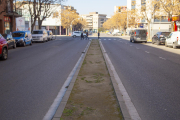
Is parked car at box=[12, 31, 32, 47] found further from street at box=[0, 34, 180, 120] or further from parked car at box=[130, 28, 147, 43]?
street at box=[0, 34, 180, 120]

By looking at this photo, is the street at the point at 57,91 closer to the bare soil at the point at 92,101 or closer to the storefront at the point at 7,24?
the bare soil at the point at 92,101

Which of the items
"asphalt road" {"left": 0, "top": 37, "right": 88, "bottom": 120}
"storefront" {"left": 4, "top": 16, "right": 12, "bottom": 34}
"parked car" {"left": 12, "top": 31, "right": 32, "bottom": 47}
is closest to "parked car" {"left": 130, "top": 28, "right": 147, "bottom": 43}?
"parked car" {"left": 12, "top": 31, "right": 32, "bottom": 47}

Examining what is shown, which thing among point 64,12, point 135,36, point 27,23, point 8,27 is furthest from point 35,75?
point 64,12

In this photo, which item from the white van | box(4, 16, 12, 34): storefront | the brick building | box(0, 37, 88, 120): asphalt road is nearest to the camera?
box(0, 37, 88, 120): asphalt road

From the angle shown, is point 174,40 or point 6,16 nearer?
point 174,40

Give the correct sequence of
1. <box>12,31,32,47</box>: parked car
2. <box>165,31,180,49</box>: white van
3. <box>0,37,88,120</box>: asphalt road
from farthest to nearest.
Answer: <box>12,31,32,47</box>: parked car
<box>165,31,180,49</box>: white van
<box>0,37,88,120</box>: asphalt road

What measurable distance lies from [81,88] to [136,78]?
256cm

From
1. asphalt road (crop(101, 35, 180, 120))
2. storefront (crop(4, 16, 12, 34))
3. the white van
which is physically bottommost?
asphalt road (crop(101, 35, 180, 120))

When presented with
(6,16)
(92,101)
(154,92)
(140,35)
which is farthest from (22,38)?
(92,101)

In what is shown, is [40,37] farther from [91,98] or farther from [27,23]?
[91,98]

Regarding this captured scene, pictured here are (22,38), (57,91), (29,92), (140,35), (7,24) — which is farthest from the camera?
(7,24)

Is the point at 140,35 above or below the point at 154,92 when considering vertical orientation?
above

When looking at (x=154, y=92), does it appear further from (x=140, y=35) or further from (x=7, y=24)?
(x=7, y=24)

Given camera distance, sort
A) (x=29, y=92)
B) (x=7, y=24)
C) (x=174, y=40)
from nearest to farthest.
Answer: (x=29, y=92) < (x=174, y=40) < (x=7, y=24)
